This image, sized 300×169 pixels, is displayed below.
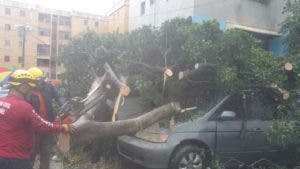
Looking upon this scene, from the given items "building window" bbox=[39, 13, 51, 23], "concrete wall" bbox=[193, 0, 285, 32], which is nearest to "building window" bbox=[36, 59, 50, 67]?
"building window" bbox=[39, 13, 51, 23]

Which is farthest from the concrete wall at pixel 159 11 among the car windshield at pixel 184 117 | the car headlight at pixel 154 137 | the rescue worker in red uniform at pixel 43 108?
the rescue worker in red uniform at pixel 43 108

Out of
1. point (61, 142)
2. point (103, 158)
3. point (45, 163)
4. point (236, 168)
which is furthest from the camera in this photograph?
point (103, 158)

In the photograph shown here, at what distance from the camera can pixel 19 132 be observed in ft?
15.0

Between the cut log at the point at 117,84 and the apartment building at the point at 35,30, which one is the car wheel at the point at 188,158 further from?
the apartment building at the point at 35,30

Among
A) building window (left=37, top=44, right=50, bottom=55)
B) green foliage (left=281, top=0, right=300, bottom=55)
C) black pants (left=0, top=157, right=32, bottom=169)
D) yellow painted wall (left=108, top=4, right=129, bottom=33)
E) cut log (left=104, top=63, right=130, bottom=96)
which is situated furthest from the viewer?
building window (left=37, top=44, right=50, bottom=55)

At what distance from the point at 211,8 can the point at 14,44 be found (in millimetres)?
Result: 43330

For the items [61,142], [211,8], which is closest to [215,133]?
[61,142]

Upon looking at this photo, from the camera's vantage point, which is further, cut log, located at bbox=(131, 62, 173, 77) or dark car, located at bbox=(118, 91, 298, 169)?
cut log, located at bbox=(131, 62, 173, 77)

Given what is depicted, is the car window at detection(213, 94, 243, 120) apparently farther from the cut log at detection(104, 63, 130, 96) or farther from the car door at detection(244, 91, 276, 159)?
the cut log at detection(104, 63, 130, 96)

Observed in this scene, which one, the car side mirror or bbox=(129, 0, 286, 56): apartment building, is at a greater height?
bbox=(129, 0, 286, 56): apartment building

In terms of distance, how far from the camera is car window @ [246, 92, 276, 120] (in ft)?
26.2

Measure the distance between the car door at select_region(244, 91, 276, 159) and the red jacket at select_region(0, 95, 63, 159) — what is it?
14.7 ft

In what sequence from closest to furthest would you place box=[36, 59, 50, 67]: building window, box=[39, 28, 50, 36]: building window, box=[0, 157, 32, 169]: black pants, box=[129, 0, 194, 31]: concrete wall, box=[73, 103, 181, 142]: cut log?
box=[0, 157, 32, 169]: black pants → box=[73, 103, 181, 142]: cut log → box=[129, 0, 194, 31]: concrete wall → box=[36, 59, 50, 67]: building window → box=[39, 28, 50, 36]: building window

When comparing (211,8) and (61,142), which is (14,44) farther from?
(61,142)
